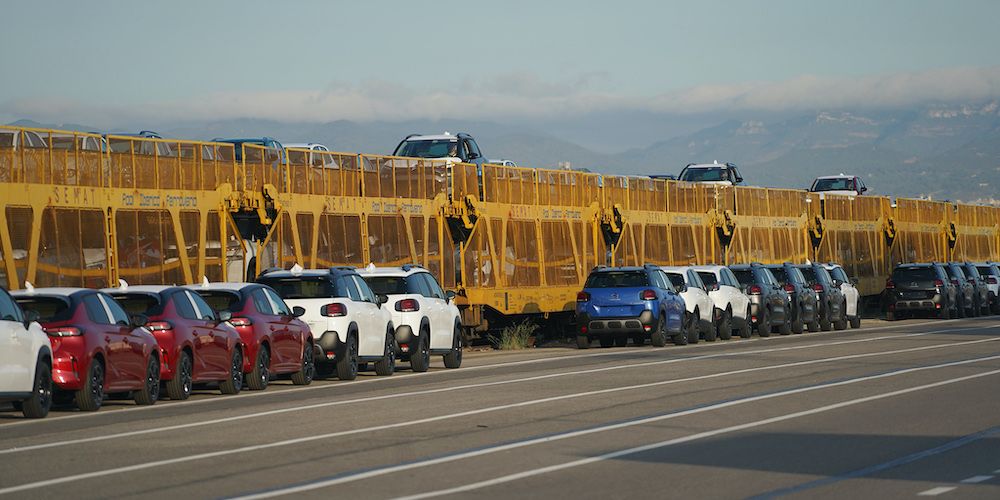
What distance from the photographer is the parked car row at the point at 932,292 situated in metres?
53.6

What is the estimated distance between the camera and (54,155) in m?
27.1

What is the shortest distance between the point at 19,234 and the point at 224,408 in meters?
7.49

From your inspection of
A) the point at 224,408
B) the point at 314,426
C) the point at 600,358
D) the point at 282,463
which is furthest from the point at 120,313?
the point at 600,358

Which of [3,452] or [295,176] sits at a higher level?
→ [295,176]

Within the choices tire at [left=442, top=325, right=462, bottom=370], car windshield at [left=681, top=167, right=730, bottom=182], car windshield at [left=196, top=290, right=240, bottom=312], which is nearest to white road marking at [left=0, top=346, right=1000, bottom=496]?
car windshield at [left=196, top=290, right=240, bottom=312]

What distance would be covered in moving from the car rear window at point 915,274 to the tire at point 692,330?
58.3ft

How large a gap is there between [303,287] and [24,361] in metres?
8.42

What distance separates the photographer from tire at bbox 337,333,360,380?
83.3 ft

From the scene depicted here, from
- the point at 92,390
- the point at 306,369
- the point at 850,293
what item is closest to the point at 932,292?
the point at 850,293

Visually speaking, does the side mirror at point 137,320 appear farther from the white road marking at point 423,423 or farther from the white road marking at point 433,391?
the white road marking at point 423,423

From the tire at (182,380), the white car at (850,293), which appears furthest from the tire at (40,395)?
the white car at (850,293)

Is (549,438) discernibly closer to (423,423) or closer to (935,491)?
(423,423)

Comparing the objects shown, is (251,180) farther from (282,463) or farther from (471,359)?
(282,463)

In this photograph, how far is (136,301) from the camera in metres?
22.0
